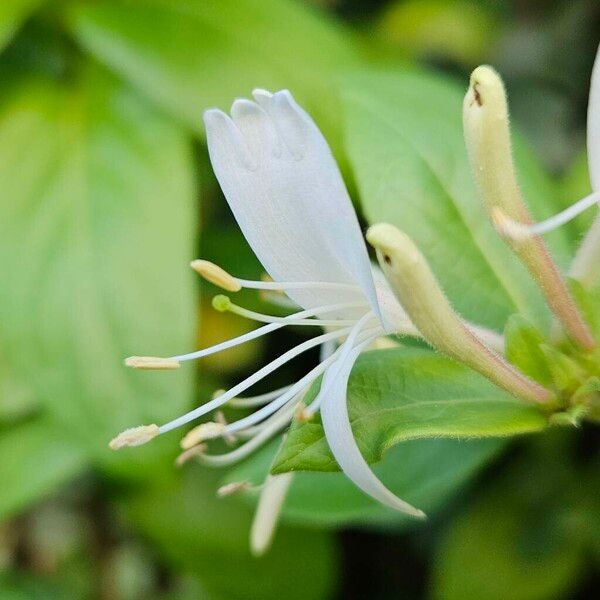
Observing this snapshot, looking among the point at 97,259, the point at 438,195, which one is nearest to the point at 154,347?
the point at 97,259

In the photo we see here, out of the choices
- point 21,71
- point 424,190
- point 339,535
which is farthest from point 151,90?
point 339,535

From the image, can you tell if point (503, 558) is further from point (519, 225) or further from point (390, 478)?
point (519, 225)

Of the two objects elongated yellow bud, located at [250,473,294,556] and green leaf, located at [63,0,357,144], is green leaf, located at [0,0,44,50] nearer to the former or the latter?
green leaf, located at [63,0,357,144]

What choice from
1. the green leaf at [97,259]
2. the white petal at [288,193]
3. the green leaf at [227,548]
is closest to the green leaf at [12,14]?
the green leaf at [97,259]

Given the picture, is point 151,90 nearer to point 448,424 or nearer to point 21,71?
point 21,71

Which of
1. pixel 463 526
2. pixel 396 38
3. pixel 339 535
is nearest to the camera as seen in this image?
pixel 463 526

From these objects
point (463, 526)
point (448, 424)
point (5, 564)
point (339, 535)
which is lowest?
point (5, 564)

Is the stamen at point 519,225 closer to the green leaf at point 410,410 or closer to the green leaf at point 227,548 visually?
the green leaf at point 410,410
